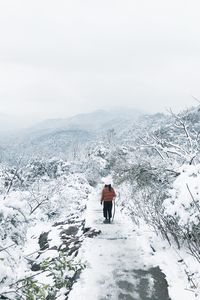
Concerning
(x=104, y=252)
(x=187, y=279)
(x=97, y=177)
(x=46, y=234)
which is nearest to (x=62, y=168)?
(x=97, y=177)

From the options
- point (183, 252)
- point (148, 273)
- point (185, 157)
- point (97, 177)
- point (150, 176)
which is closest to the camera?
point (148, 273)

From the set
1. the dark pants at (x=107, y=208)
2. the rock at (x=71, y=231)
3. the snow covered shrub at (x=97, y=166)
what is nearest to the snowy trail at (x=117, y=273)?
the dark pants at (x=107, y=208)

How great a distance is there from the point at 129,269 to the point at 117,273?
0.42 m

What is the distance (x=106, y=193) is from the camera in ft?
47.4

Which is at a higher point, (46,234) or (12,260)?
(12,260)

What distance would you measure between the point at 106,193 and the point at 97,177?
3904 centimetres

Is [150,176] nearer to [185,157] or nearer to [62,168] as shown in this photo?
[185,157]

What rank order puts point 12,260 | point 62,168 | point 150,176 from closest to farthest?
point 12,260 → point 150,176 → point 62,168

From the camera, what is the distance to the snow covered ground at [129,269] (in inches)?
323

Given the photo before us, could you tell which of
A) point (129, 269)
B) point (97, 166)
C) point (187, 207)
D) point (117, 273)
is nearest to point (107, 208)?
point (129, 269)

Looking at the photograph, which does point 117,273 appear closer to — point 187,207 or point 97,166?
point 187,207

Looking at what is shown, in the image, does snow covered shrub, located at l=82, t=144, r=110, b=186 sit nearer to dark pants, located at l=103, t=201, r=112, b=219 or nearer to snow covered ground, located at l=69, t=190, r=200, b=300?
dark pants, located at l=103, t=201, r=112, b=219

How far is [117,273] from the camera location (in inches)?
369

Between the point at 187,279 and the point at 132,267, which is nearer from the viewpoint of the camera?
the point at 187,279
